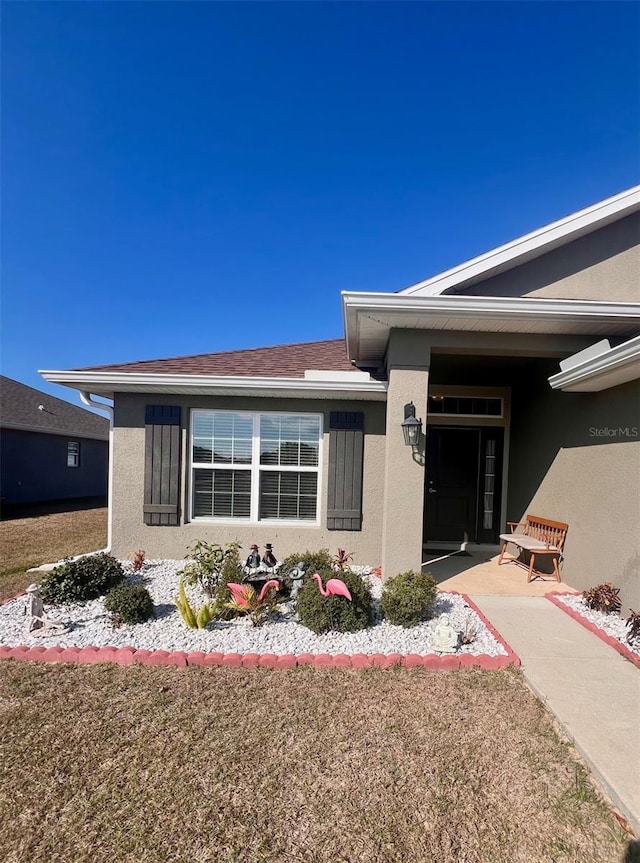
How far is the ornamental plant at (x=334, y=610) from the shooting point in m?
3.98

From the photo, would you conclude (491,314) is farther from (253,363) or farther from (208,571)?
(208,571)

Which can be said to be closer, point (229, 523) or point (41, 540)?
point (229, 523)

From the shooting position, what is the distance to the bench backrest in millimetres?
5596

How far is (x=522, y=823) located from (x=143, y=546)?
574cm

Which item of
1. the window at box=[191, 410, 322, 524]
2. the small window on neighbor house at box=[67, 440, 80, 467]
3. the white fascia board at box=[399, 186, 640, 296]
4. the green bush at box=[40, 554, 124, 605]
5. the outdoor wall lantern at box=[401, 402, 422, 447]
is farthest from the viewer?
the small window on neighbor house at box=[67, 440, 80, 467]

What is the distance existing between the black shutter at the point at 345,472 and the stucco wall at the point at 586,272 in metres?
2.52

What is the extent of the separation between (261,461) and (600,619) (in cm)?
468

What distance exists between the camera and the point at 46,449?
15.7 meters

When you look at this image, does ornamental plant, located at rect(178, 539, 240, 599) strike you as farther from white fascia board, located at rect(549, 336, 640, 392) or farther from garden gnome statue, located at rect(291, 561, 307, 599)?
white fascia board, located at rect(549, 336, 640, 392)

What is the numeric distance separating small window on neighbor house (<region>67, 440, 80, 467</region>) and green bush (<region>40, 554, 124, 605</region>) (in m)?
14.2

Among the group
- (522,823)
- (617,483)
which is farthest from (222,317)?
(522,823)

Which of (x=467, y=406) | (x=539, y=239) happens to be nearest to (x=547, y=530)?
(x=467, y=406)

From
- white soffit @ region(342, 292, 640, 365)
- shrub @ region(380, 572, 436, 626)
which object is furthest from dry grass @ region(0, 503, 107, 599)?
white soffit @ region(342, 292, 640, 365)

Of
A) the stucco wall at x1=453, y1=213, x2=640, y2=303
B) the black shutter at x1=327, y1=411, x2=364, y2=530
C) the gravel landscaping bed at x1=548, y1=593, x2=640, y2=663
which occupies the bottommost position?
the gravel landscaping bed at x1=548, y1=593, x2=640, y2=663
